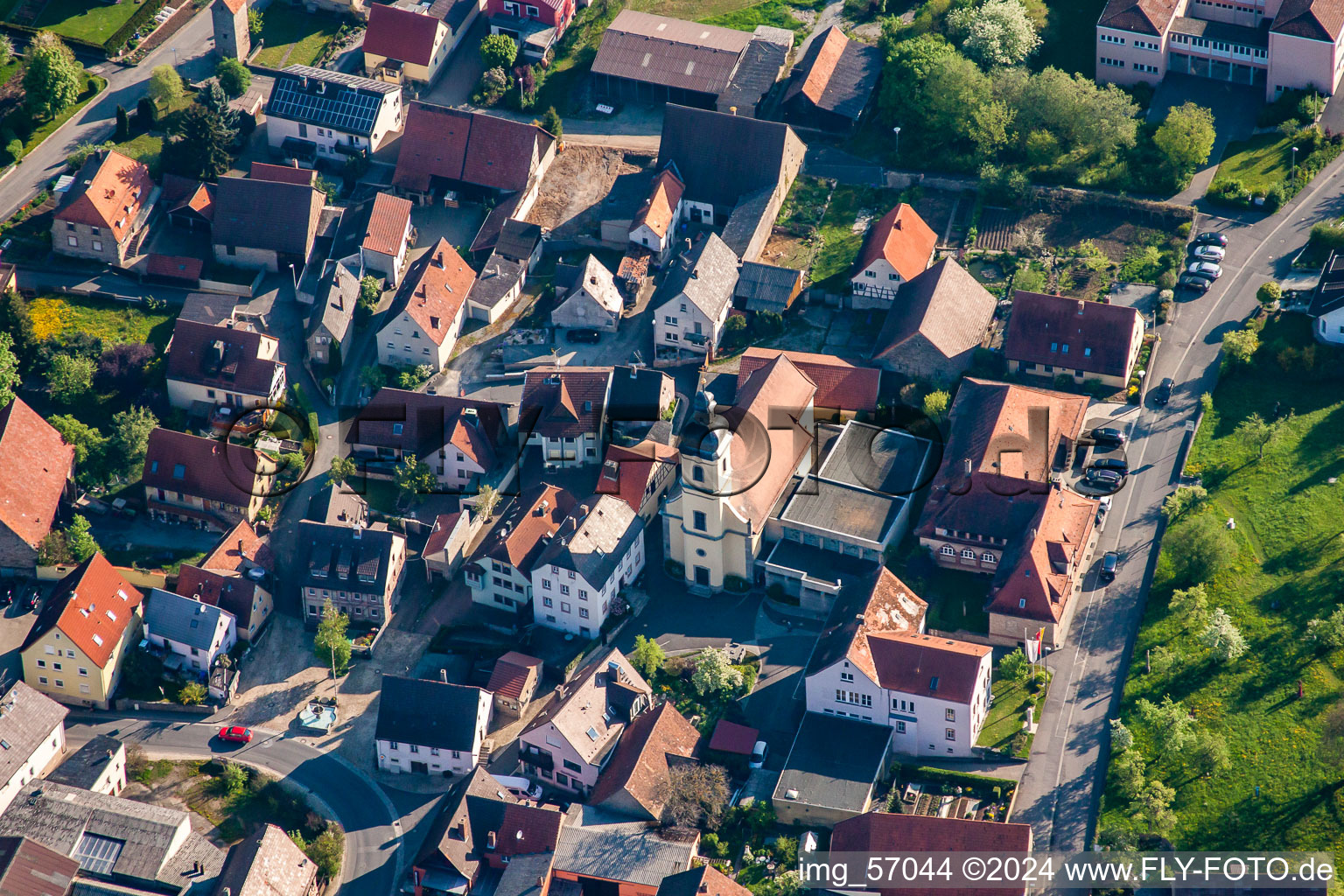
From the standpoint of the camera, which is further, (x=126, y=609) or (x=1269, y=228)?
(x=1269, y=228)

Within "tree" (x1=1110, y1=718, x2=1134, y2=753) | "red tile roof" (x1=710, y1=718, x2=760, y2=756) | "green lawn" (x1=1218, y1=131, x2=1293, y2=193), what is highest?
"green lawn" (x1=1218, y1=131, x2=1293, y2=193)

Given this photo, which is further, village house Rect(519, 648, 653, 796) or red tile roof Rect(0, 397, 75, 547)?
red tile roof Rect(0, 397, 75, 547)

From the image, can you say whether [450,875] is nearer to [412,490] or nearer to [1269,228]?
[412,490]

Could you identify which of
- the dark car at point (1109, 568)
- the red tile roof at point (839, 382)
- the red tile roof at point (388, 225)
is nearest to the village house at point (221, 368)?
the red tile roof at point (388, 225)

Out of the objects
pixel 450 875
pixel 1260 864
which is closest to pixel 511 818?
pixel 450 875

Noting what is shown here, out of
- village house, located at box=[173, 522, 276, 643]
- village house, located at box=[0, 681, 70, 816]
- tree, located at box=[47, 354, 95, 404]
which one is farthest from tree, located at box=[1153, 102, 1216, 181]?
village house, located at box=[0, 681, 70, 816]

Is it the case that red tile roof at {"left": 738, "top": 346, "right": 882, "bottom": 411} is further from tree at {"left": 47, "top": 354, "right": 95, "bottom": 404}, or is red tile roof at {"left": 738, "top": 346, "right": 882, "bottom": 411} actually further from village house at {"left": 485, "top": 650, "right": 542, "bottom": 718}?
tree at {"left": 47, "top": 354, "right": 95, "bottom": 404}

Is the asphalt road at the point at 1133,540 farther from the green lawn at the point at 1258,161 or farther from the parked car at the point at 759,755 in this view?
the parked car at the point at 759,755

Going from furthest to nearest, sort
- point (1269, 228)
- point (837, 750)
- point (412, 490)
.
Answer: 1. point (1269, 228)
2. point (412, 490)
3. point (837, 750)
